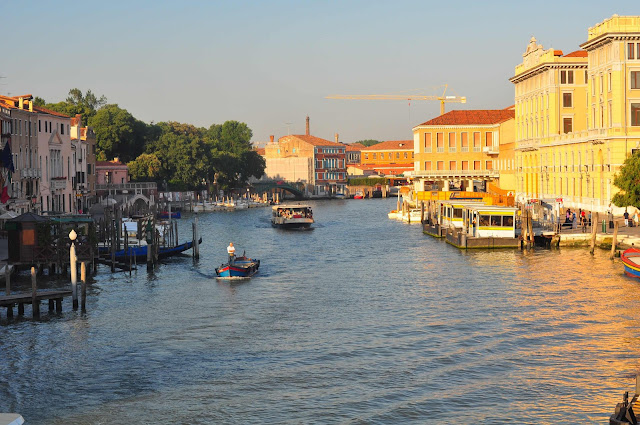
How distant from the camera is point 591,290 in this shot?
127 feet

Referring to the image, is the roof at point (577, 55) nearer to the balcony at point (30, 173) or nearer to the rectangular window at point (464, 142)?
the rectangular window at point (464, 142)

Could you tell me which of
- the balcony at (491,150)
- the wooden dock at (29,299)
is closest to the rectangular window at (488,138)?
the balcony at (491,150)

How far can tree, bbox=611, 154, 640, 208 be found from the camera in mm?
52656

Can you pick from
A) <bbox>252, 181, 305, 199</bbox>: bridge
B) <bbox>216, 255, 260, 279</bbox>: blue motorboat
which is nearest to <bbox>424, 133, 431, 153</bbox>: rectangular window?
<bbox>252, 181, 305, 199</bbox>: bridge

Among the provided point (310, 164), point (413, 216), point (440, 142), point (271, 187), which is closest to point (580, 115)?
point (413, 216)

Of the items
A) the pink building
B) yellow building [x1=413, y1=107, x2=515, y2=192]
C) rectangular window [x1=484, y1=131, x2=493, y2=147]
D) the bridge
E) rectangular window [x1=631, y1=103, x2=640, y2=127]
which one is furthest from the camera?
the bridge

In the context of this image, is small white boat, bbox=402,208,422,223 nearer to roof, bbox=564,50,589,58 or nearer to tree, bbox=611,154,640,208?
roof, bbox=564,50,589,58

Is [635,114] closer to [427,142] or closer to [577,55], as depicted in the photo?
[577,55]

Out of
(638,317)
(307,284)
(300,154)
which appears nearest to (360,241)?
(307,284)

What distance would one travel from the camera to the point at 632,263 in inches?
1604

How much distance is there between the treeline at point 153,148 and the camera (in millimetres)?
118812

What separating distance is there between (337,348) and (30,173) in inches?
1725

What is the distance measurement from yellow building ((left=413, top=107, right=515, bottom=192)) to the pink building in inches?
1381

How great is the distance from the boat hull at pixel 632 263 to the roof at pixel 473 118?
6732cm
